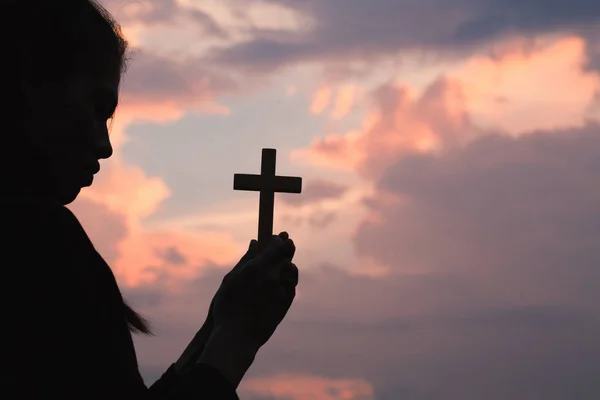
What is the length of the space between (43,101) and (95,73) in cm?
32

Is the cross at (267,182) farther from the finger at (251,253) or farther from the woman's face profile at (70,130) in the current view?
the woman's face profile at (70,130)

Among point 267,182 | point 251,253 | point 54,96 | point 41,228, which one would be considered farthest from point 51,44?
point 267,182

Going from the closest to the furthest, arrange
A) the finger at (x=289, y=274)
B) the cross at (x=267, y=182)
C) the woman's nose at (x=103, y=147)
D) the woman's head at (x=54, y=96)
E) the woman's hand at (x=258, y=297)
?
the woman's head at (x=54, y=96)
the woman's nose at (x=103, y=147)
the woman's hand at (x=258, y=297)
the finger at (x=289, y=274)
the cross at (x=267, y=182)

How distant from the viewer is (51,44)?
4059 mm

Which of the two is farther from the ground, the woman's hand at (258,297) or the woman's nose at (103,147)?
the woman's nose at (103,147)

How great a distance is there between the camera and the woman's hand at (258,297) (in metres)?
4.34

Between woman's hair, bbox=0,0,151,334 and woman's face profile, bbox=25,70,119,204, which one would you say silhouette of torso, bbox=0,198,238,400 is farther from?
woman's hair, bbox=0,0,151,334

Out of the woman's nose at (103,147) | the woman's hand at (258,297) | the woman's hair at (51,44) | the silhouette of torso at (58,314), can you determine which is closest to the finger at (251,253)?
the woman's hand at (258,297)

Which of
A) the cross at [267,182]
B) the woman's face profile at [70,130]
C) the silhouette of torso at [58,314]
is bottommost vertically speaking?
the silhouette of torso at [58,314]

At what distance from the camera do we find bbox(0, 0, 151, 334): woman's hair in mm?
3971

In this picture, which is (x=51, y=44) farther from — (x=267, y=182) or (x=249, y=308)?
(x=267, y=182)

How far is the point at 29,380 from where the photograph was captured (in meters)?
3.39

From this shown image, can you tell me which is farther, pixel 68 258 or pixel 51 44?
pixel 51 44

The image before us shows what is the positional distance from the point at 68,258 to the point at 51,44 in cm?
105
